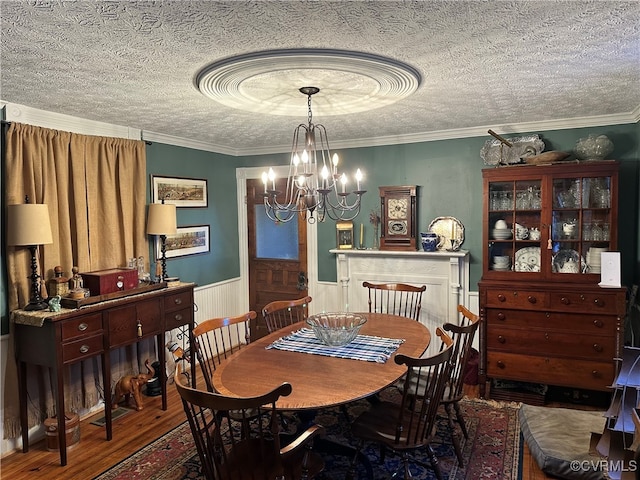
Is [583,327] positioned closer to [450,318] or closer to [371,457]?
[450,318]

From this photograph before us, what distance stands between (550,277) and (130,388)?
3530 millimetres

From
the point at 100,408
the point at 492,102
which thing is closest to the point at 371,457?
the point at 100,408

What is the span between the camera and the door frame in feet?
16.4

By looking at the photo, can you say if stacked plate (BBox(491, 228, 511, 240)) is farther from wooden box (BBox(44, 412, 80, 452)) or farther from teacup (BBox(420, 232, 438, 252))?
wooden box (BBox(44, 412, 80, 452))

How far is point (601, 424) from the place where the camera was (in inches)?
116

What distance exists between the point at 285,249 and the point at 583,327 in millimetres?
3054

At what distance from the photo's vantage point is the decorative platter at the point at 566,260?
358cm

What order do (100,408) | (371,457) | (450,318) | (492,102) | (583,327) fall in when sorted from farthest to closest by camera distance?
(450,318) < (100,408) < (583,327) < (492,102) < (371,457)

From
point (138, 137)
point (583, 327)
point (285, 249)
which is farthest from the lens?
point (285, 249)

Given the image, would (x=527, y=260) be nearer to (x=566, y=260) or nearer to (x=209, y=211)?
(x=566, y=260)

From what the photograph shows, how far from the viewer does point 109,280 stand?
10.6 ft

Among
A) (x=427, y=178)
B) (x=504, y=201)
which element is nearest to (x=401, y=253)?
(x=427, y=178)

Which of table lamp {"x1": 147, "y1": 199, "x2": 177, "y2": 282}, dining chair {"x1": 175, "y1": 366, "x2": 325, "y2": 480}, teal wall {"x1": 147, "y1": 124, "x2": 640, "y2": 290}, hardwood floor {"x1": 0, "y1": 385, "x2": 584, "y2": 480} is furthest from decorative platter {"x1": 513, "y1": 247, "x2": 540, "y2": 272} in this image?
table lamp {"x1": 147, "y1": 199, "x2": 177, "y2": 282}

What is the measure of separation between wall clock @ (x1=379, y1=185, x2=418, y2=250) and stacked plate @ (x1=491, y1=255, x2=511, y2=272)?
2.74 feet
